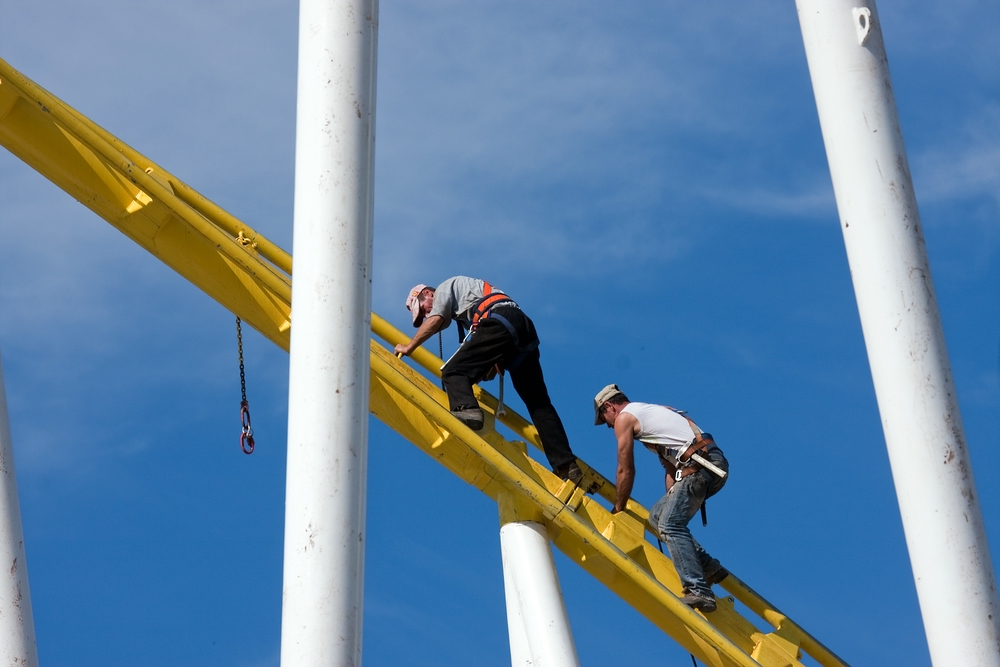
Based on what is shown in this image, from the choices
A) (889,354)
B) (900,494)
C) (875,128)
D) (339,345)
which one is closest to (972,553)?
(900,494)

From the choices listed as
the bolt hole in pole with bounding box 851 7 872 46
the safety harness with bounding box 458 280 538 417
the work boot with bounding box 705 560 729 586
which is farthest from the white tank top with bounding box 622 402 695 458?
the bolt hole in pole with bounding box 851 7 872 46

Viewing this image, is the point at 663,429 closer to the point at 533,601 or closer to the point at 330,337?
the point at 533,601

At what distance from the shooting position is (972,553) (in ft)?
19.8

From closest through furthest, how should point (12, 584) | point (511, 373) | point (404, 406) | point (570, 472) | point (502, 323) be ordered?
point (12, 584) → point (404, 406) → point (570, 472) → point (502, 323) → point (511, 373)

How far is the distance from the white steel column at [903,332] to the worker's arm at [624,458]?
372 cm

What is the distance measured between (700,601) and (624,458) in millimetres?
1212

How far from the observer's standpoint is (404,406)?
9.24m

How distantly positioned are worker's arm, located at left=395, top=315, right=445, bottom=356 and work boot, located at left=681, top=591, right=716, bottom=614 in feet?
9.68

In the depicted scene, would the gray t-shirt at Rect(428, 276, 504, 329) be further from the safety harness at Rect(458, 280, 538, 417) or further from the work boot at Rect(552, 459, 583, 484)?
the work boot at Rect(552, 459, 583, 484)

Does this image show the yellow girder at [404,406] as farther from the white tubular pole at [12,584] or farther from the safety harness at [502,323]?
the white tubular pole at [12,584]

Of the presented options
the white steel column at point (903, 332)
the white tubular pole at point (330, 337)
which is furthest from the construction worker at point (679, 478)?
the white tubular pole at point (330, 337)

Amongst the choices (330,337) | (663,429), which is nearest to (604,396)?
(663,429)

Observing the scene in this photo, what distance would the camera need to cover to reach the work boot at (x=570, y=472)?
33.6 ft

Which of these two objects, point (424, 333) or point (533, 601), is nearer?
point (533, 601)
